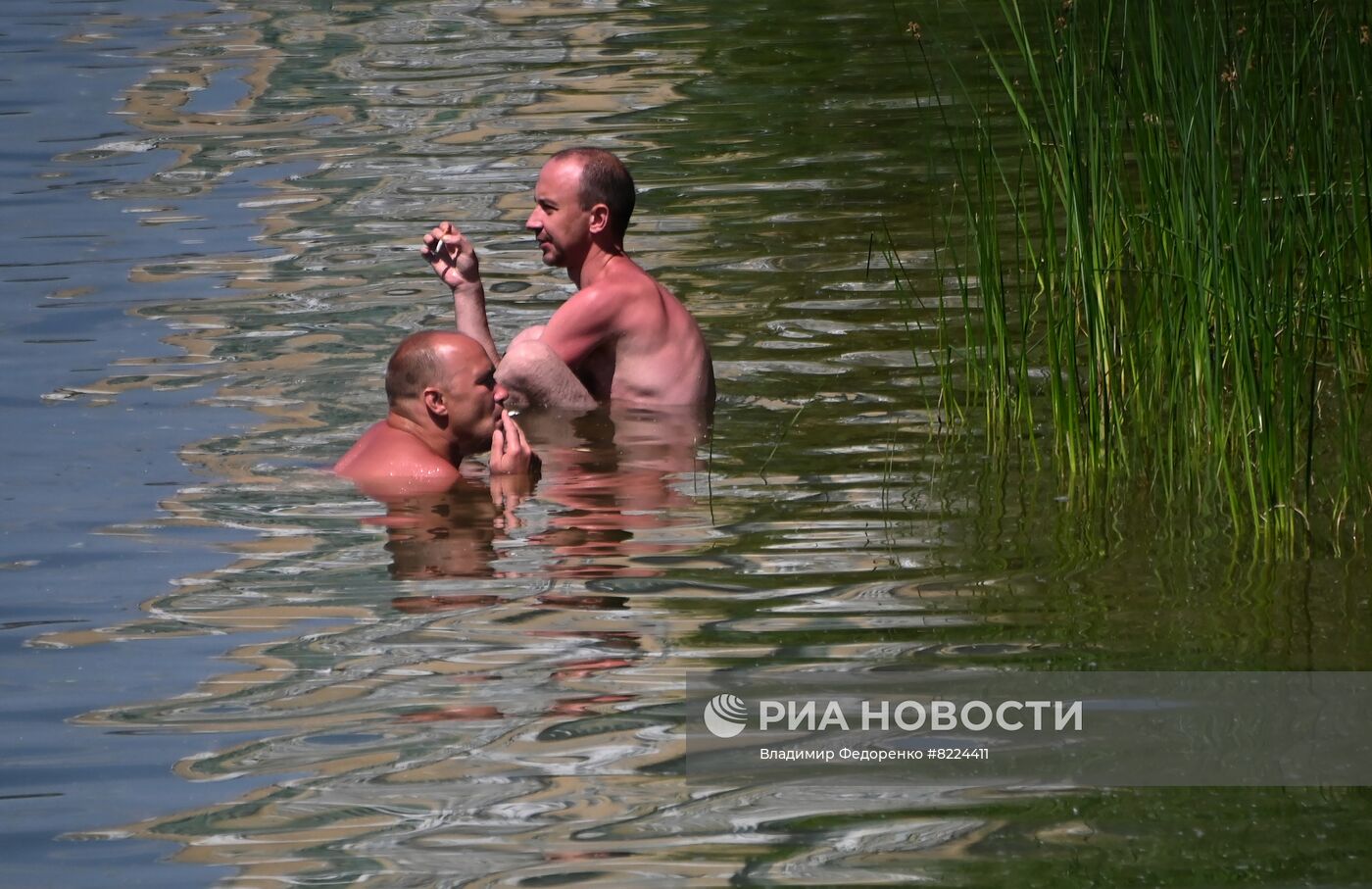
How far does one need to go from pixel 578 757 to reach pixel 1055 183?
234 centimetres

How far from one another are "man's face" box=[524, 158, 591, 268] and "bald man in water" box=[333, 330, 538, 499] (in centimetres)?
115

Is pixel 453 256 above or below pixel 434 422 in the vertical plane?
above

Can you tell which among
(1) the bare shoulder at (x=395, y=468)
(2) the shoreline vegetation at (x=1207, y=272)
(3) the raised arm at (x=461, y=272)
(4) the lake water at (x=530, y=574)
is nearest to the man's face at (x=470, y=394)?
(1) the bare shoulder at (x=395, y=468)

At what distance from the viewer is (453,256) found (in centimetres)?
703

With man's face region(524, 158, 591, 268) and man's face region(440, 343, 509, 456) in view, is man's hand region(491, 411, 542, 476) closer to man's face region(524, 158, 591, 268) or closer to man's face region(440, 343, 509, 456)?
man's face region(440, 343, 509, 456)

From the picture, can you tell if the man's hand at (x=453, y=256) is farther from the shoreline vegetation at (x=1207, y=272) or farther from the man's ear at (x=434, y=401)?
the shoreline vegetation at (x=1207, y=272)

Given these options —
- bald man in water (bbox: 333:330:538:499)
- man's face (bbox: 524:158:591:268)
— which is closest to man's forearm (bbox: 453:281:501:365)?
man's face (bbox: 524:158:591:268)

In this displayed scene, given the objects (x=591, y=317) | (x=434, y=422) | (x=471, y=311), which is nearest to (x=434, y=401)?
(x=434, y=422)

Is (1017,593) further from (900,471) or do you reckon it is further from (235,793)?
(235,793)

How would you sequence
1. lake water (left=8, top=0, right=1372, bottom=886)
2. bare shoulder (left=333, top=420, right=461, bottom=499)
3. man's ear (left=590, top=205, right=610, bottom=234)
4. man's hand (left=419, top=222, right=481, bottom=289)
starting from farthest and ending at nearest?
man's ear (left=590, top=205, right=610, bottom=234), man's hand (left=419, top=222, right=481, bottom=289), bare shoulder (left=333, top=420, right=461, bottom=499), lake water (left=8, top=0, right=1372, bottom=886)

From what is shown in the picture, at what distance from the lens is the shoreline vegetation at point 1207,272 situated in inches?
196

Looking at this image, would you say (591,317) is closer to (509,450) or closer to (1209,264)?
(509,450)

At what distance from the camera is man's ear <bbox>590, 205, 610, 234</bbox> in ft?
23.9

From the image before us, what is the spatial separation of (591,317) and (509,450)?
42.2 inches
